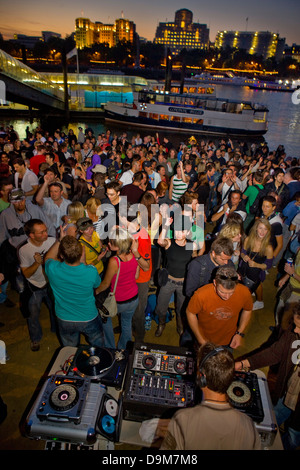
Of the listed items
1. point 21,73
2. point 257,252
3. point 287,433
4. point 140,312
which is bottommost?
point 287,433

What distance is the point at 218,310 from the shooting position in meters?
2.67

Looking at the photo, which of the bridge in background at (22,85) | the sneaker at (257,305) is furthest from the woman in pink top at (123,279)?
the bridge in background at (22,85)

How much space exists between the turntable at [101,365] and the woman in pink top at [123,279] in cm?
80

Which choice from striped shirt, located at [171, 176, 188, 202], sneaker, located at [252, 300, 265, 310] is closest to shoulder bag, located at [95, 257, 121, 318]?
sneaker, located at [252, 300, 265, 310]

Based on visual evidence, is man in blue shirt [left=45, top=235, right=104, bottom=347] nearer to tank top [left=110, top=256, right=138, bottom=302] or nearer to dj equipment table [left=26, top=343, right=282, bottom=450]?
tank top [left=110, top=256, right=138, bottom=302]

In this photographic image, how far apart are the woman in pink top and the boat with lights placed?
2583 cm

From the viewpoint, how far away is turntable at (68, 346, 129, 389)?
6.73 feet

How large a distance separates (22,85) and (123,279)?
1857 cm

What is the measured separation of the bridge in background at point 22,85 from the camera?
14.4 m

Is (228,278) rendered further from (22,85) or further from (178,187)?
(22,85)

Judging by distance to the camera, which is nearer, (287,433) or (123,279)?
(287,433)

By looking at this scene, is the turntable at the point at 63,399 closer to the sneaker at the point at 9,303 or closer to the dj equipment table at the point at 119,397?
the dj equipment table at the point at 119,397

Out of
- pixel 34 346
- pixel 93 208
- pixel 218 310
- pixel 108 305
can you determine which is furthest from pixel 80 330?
pixel 93 208
